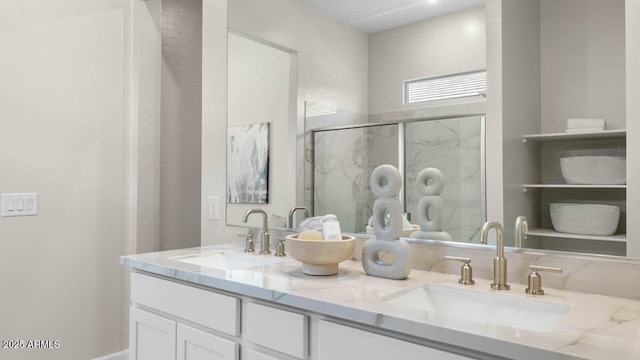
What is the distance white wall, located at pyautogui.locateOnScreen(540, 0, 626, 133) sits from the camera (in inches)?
48.6

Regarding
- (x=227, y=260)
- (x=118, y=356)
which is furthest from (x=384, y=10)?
(x=118, y=356)

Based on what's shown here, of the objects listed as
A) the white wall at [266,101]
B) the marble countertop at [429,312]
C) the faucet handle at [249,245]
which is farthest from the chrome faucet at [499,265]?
the faucet handle at [249,245]

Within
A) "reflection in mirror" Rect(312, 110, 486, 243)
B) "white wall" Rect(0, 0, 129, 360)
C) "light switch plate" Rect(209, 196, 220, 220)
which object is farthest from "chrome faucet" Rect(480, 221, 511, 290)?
"white wall" Rect(0, 0, 129, 360)

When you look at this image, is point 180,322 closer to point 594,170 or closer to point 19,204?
point 19,204

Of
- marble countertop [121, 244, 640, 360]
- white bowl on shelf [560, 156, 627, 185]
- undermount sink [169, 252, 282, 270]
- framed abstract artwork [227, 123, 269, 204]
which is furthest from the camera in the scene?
framed abstract artwork [227, 123, 269, 204]

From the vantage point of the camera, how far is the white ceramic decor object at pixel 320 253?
144 cm

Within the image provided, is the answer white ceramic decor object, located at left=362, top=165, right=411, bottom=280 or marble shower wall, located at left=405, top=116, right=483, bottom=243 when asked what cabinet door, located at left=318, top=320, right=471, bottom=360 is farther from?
marble shower wall, located at left=405, top=116, right=483, bottom=243

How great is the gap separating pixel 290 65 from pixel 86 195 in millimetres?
1453

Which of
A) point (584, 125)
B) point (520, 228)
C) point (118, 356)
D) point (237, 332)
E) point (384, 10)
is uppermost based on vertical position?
point (384, 10)

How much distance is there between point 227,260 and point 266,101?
804 mm

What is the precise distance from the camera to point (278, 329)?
125 cm

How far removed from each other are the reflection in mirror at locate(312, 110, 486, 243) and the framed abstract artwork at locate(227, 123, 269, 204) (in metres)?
0.34

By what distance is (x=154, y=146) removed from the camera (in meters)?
2.82

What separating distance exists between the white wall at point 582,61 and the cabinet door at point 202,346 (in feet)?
3.93
